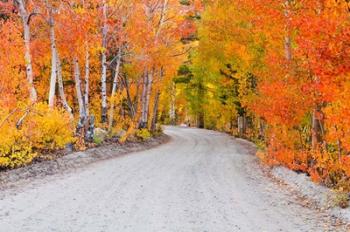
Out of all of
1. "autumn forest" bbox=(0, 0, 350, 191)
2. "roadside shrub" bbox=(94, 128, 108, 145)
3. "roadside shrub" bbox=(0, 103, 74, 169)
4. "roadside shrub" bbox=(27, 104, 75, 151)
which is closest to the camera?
"autumn forest" bbox=(0, 0, 350, 191)

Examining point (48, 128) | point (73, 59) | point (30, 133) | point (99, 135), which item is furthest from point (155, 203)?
point (99, 135)

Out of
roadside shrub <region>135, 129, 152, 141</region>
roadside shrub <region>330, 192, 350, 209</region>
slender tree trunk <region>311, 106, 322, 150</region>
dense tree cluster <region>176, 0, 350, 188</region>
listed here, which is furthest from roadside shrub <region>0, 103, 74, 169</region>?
roadside shrub <region>135, 129, 152, 141</region>

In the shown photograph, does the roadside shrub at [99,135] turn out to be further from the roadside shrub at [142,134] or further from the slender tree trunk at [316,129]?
the slender tree trunk at [316,129]

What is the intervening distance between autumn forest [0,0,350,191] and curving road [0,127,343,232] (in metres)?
1.75

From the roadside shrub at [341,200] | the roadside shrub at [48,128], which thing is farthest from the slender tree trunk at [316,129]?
the roadside shrub at [48,128]

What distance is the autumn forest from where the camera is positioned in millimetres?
10773

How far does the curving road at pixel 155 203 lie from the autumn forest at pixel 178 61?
5.76ft

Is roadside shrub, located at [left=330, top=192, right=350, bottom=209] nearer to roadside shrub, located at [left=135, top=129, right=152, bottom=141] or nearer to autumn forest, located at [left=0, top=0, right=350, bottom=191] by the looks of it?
autumn forest, located at [left=0, top=0, right=350, bottom=191]

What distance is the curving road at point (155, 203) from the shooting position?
8.59 metres

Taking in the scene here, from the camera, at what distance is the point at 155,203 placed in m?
10.4

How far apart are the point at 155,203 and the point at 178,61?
22.4 m

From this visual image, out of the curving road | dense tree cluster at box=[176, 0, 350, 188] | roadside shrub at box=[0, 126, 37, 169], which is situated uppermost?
dense tree cluster at box=[176, 0, 350, 188]

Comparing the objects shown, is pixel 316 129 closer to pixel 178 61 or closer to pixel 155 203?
pixel 155 203

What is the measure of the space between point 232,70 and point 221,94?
3308mm
